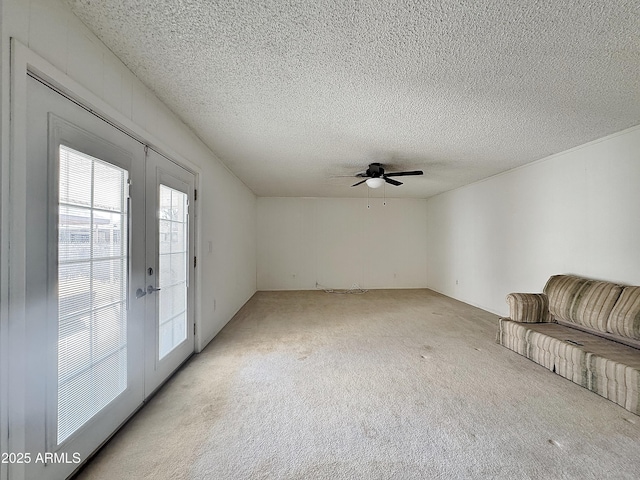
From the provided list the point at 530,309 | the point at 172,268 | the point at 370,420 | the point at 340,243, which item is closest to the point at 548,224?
the point at 530,309

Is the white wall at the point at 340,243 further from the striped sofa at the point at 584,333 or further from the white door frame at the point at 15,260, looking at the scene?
the white door frame at the point at 15,260

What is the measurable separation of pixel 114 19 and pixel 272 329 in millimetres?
3542

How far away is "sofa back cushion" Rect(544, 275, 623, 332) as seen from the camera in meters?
2.72

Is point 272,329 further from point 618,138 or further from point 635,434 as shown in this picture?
point 618,138

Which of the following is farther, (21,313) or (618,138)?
(618,138)

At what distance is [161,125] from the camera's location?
2.27 metres

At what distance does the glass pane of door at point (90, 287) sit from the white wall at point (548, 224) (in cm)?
467

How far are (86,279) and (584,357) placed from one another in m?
3.78

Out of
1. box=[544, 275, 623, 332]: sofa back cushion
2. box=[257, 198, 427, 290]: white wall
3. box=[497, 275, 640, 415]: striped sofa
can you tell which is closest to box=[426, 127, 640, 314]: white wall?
box=[544, 275, 623, 332]: sofa back cushion

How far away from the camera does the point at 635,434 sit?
1.80 metres

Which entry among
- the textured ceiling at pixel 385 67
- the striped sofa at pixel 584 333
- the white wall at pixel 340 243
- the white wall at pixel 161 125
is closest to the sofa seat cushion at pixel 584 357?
the striped sofa at pixel 584 333

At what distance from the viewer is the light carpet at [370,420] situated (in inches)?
60.1

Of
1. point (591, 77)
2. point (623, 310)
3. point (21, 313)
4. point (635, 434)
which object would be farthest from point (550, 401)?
point (21, 313)

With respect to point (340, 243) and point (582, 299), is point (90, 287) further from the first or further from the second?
point (340, 243)
